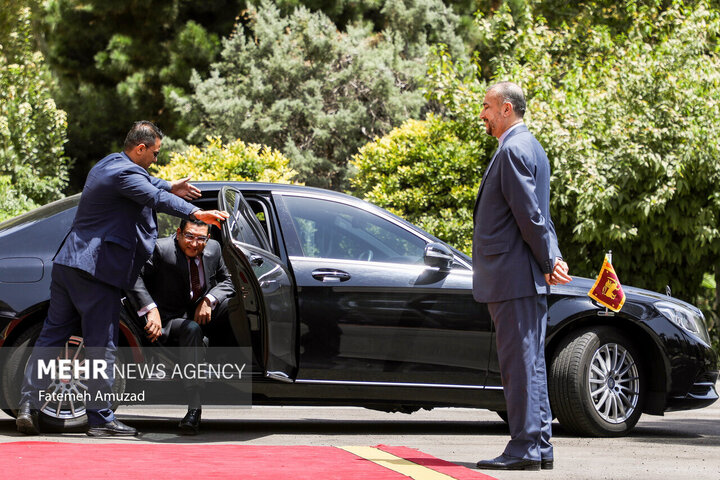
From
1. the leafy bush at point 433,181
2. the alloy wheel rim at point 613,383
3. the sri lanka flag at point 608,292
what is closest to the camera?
the sri lanka flag at point 608,292

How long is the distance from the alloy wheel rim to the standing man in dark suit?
2.49 m

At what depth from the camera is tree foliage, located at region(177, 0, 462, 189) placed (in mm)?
20094

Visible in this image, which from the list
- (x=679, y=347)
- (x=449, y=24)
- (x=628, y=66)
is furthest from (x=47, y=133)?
(x=679, y=347)

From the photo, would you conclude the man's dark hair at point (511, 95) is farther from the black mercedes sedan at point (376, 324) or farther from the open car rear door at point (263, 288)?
the open car rear door at point (263, 288)

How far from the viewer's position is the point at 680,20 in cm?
1459

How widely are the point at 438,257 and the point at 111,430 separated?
2.35m

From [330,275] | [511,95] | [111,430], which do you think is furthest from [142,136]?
[511,95]

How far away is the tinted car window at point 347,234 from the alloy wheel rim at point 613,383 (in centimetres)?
140

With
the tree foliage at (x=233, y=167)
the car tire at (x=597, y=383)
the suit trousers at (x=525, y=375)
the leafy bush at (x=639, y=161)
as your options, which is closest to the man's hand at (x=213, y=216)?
the suit trousers at (x=525, y=375)

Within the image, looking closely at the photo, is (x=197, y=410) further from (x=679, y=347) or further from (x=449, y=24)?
(x=449, y=24)

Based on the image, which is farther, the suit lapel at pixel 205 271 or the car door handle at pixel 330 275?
the suit lapel at pixel 205 271

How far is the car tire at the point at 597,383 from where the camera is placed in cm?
652

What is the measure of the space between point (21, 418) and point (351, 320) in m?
2.12

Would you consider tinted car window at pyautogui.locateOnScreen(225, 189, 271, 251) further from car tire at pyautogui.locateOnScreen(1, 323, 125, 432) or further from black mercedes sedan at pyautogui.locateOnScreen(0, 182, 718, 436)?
car tire at pyautogui.locateOnScreen(1, 323, 125, 432)
